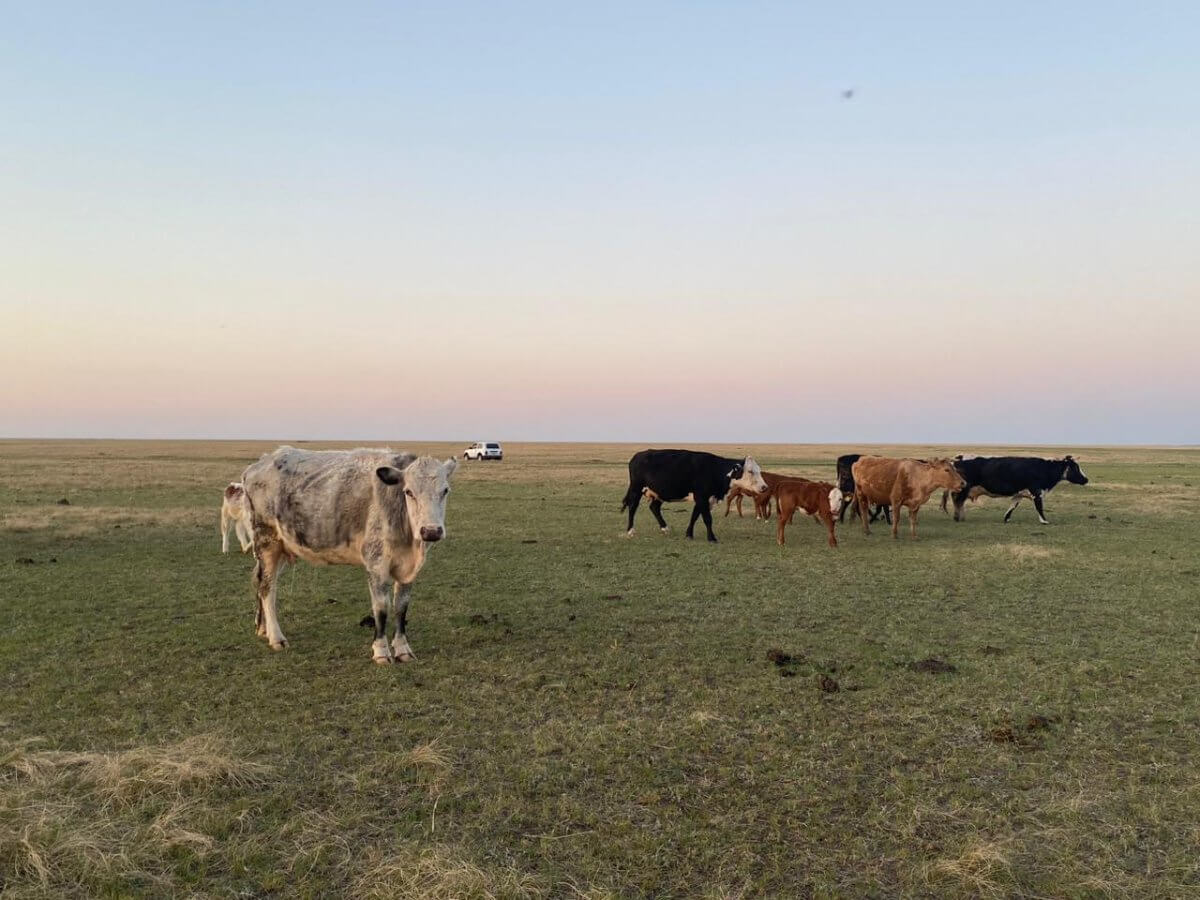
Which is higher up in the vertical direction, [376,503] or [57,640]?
[376,503]

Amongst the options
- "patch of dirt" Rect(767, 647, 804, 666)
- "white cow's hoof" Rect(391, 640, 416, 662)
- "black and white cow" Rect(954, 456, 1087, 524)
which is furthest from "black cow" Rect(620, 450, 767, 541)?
"white cow's hoof" Rect(391, 640, 416, 662)

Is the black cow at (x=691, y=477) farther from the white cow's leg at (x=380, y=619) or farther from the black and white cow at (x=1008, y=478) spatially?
the white cow's leg at (x=380, y=619)

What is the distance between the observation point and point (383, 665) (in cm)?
779

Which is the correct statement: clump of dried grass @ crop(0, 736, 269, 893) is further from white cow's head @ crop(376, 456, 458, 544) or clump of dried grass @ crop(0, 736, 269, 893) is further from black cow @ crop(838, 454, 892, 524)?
black cow @ crop(838, 454, 892, 524)

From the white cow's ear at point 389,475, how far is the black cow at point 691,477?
10.4 meters

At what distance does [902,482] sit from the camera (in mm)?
18312

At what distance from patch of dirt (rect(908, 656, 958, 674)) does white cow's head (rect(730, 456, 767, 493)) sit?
10398 millimetres

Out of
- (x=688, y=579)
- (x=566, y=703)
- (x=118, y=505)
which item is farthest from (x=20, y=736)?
(x=118, y=505)

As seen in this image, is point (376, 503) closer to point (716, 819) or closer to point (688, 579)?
point (716, 819)

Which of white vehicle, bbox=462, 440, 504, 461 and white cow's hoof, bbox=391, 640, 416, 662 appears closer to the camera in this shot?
white cow's hoof, bbox=391, 640, 416, 662

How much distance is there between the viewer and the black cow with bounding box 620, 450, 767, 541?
17.9m

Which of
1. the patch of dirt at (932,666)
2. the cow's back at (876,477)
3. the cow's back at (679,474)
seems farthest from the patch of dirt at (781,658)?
the cow's back at (876,477)

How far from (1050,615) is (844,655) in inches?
154

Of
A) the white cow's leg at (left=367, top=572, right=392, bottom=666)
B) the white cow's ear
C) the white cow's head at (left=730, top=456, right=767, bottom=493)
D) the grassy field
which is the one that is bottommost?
the grassy field
